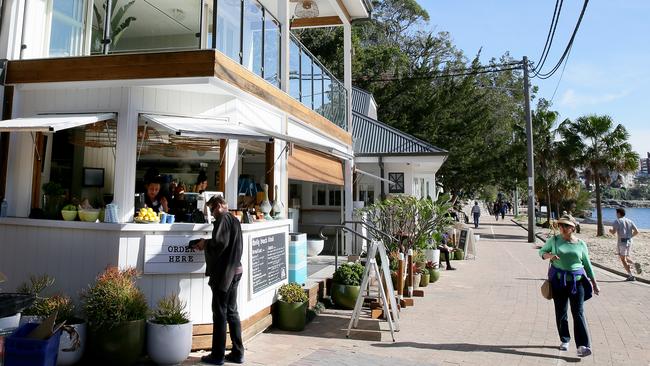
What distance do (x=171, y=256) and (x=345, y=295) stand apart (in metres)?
3.32

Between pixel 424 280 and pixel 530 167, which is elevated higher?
pixel 530 167

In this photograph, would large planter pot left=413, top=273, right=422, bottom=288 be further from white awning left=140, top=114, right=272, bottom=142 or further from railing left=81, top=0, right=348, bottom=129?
white awning left=140, top=114, right=272, bottom=142

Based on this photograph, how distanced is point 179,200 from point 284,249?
5.76ft

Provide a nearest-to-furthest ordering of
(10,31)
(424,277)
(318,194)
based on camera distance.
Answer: (10,31), (424,277), (318,194)

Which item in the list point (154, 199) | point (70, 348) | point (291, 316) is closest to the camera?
point (70, 348)

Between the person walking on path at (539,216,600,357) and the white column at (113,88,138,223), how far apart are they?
16.8 ft

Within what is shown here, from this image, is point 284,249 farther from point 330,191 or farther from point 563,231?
point 330,191

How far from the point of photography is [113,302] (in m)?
4.73

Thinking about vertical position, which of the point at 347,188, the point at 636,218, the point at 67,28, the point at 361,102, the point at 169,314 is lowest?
the point at 169,314

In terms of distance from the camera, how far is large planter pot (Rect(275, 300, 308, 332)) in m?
6.55

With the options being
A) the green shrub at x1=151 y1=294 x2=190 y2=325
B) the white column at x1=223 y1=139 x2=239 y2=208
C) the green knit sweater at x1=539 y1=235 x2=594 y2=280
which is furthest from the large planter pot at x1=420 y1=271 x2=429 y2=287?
the green shrub at x1=151 y1=294 x2=190 y2=325

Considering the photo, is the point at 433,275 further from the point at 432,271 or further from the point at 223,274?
the point at 223,274

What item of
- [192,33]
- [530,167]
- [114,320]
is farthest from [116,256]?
[530,167]

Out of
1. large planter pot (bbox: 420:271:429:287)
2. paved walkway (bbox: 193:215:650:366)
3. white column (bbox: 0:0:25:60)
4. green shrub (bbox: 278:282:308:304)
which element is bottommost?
paved walkway (bbox: 193:215:650:366)
